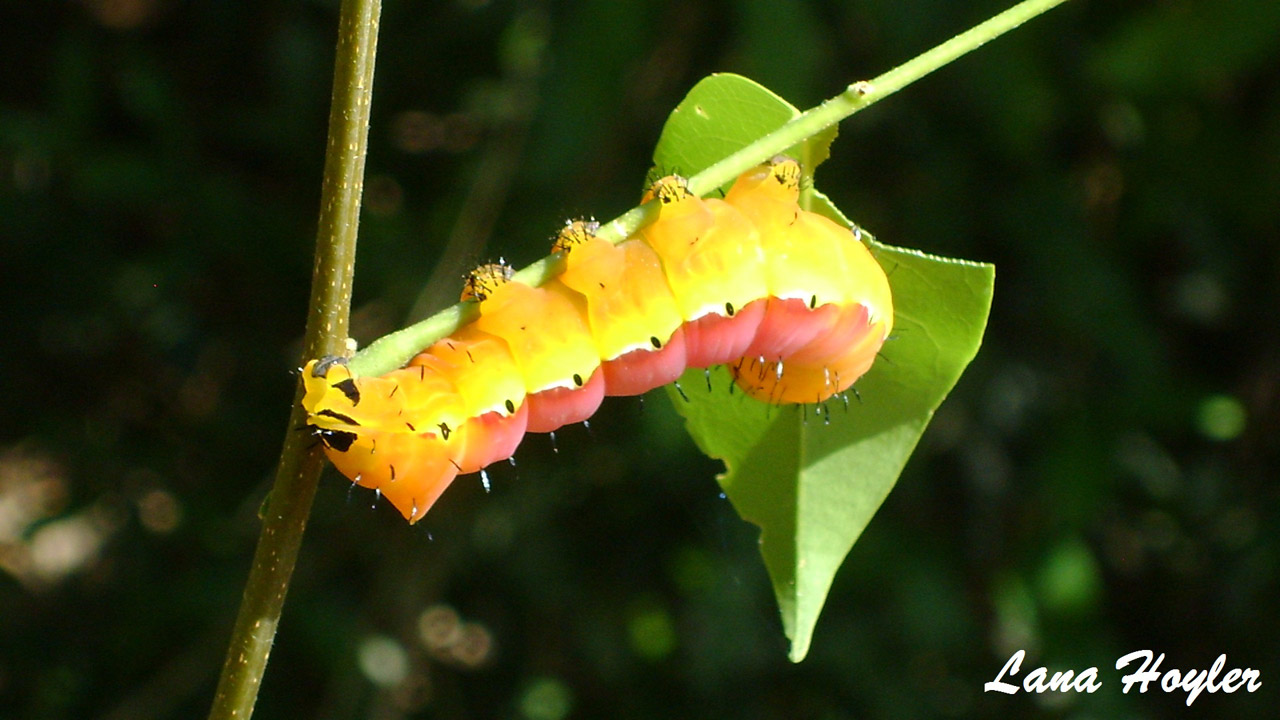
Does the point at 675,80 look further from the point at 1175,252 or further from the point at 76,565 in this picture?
the point at 76,565

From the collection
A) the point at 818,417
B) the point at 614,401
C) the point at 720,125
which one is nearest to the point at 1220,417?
the point at 614,401

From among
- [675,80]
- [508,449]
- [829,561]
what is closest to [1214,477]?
[675,80]

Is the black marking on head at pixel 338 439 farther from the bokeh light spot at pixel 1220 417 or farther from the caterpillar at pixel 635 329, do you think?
the bokeh light spot at pixel 1220 417
